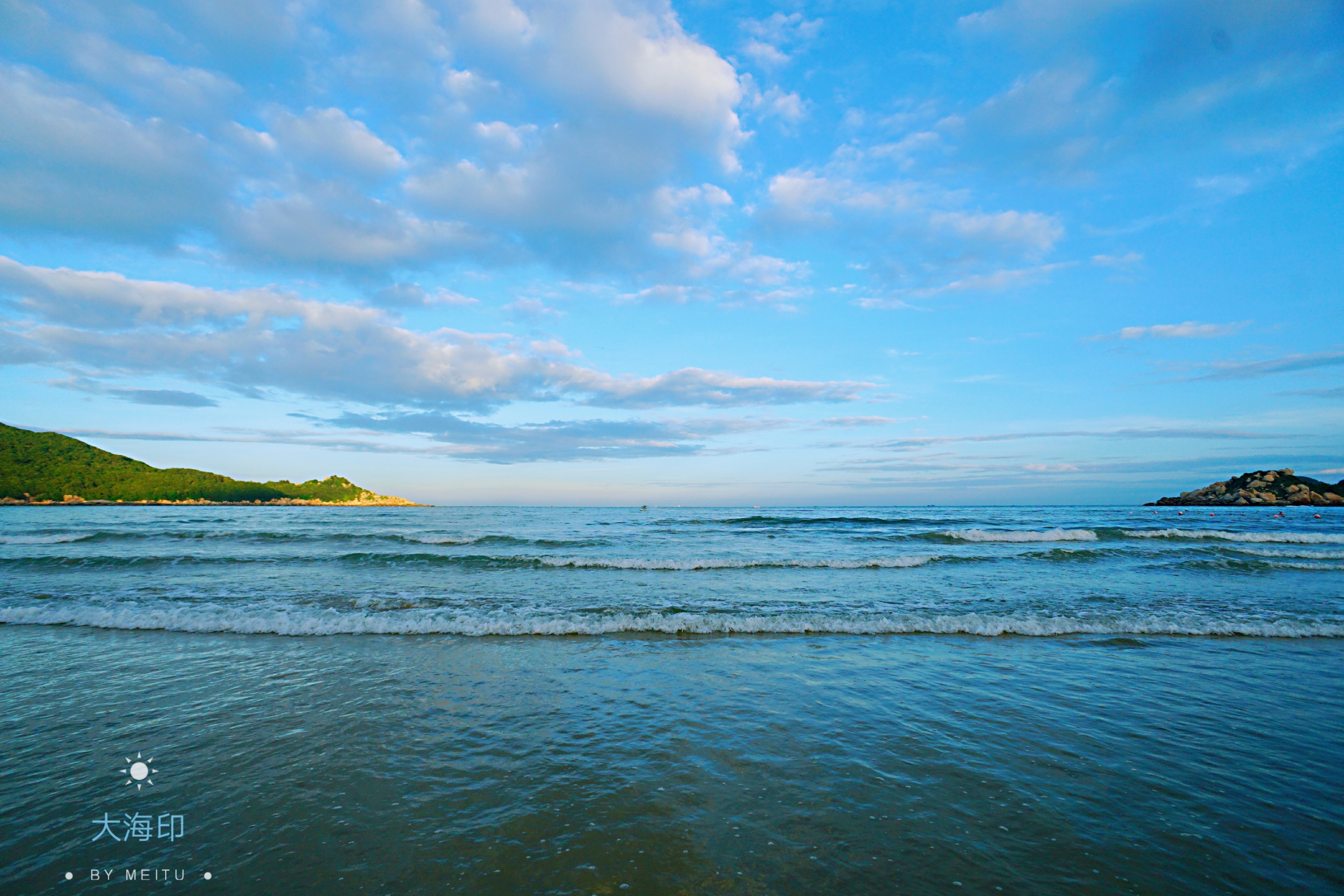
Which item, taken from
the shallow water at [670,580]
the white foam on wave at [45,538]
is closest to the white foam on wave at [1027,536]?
the shallow water at [670,580]

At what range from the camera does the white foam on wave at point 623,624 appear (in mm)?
10711

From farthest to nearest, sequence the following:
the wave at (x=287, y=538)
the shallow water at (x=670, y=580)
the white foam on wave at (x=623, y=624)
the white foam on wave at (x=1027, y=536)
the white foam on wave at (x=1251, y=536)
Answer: the white foam on wave at (x=1027, y=536) < the white foam on wave at (x=1251, y=536) < the wave at (x=287, y=538) < the shallow water at (x=670, y=580) < the white foam on wave at (x=623, y=624)

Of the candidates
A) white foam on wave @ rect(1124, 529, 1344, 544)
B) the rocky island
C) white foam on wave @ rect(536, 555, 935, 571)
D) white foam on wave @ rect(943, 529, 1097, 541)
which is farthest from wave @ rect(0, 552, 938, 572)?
the rocky island

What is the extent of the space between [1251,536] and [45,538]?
6922cm

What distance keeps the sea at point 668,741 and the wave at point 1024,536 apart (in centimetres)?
1726

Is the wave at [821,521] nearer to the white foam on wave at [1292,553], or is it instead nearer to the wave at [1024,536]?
the wave at [1024,536]

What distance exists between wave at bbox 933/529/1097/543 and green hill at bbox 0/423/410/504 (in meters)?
111

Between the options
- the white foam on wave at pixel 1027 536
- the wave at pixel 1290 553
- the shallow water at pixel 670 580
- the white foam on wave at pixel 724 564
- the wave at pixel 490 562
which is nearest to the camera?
the shallow water at pixel 670 580

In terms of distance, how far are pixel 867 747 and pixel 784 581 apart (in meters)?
11.9

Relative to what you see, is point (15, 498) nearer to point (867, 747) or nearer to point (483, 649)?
point (483, 649)

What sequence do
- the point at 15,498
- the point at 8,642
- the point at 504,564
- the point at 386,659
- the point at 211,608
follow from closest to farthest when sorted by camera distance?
1. the point at 386,659
2. the point at 8,642
3. the point at 211,608
4. the point at 504,564
5. the point at 15,498

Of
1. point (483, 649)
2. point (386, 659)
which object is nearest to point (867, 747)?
point (483, 649)

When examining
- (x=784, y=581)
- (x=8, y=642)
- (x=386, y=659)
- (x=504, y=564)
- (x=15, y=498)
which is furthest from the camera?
(x=15, y=498)

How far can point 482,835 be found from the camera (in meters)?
3.97
